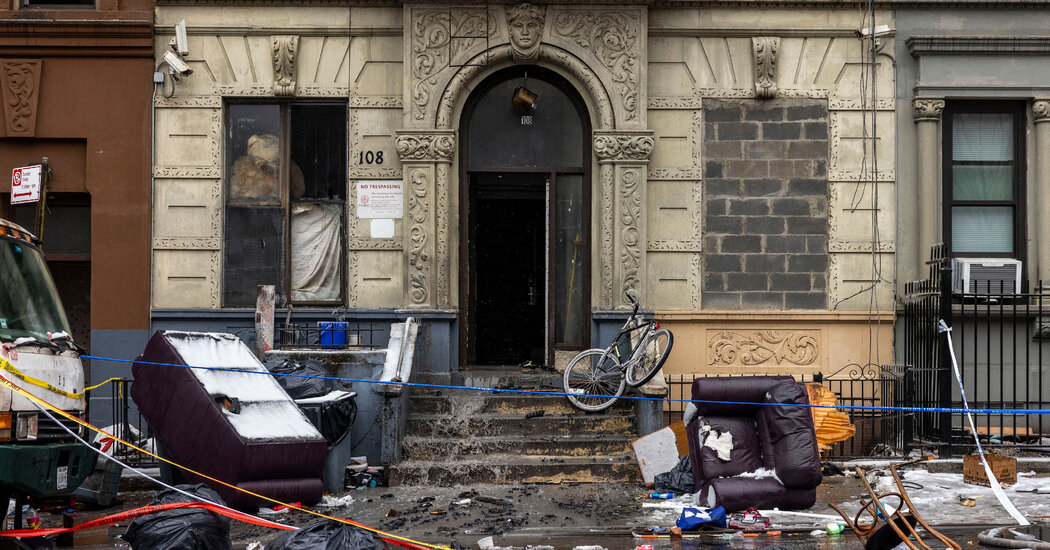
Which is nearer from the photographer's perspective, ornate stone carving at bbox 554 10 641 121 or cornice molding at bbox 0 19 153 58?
ornate stone carving at bbox 554 10 641 121

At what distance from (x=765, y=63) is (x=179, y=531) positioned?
10073mm

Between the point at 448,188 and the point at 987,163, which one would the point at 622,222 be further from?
the point at 987,163

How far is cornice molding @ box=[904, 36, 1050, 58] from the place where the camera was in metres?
13.7

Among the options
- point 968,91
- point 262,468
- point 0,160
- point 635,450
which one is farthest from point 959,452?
point 0,160

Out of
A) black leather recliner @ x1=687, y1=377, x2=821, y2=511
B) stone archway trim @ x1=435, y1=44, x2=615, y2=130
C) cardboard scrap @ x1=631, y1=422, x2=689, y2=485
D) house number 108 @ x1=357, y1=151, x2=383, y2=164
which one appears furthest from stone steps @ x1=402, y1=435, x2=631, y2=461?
stone archway trim @ x1=435, y1=44, x2=615, y2=130

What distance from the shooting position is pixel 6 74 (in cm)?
1367

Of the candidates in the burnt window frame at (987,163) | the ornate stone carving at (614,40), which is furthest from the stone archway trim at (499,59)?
the burnt window frame at (987,163)

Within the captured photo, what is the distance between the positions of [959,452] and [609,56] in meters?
6.56

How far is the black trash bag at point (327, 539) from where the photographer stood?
252 inches

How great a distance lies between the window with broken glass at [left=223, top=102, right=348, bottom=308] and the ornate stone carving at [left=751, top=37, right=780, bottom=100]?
5653mm

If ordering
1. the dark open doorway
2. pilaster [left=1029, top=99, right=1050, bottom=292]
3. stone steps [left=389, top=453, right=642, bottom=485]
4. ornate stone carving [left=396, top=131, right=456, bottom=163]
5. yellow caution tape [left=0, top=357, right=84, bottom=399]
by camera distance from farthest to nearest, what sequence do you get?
the dark open doorway < pilaster [left=1029, top=99, right=1050, bottom=292] < ornate stone carving [left=396, top=131, right=456, bottom=163] < stone steps [left=389, top=453, right=642, bottom=485] < yellow caution tape [left=0, top=357, right=84, bottom=399]

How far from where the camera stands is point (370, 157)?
547 inches

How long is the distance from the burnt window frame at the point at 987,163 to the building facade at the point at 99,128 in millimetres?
10843

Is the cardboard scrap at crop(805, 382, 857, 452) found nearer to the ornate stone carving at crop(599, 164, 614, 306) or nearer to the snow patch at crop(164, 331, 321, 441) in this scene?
the ornate stone carving at crop(599, 164, 614, 306)
